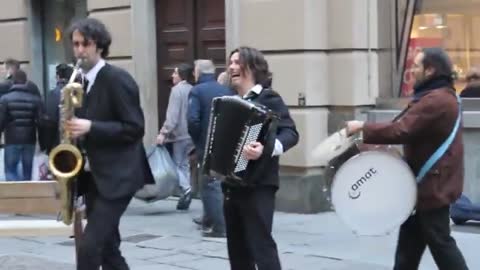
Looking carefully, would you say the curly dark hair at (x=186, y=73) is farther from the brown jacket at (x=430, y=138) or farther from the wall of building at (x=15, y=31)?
the brown jacket at (x=430, y=138)

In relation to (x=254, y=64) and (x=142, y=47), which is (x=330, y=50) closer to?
(x=142, y=47)

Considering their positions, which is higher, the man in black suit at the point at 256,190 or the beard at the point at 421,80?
the beard at the point at 421,80

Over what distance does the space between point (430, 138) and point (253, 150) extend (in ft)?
3.92

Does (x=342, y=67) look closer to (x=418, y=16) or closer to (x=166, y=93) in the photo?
(x=418, y=16)

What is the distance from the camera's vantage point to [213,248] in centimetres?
918

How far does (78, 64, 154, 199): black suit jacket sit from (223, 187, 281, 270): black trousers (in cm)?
60

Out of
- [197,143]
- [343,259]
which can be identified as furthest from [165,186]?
[343,259]

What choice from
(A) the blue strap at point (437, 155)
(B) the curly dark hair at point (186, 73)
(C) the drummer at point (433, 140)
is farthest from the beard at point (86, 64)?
(B) the curly dark hair at point (186, 73)

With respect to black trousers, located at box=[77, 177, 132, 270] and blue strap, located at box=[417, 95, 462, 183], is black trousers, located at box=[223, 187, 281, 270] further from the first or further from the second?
blue strap, located at box=[417, 95, 462, 183]

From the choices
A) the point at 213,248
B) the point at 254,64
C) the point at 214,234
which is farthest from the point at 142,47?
the point at 254,64

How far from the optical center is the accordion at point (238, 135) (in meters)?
5.89

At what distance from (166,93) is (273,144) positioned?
7437 millimetres

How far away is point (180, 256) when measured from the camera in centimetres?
889

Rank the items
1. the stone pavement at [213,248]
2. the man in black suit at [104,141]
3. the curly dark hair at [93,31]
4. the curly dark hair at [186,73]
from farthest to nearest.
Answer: the curly dark hair at [186,73], the stone pavement at [213,248], the curly dark hair at [93,31], the man in black suit at [104,141]
